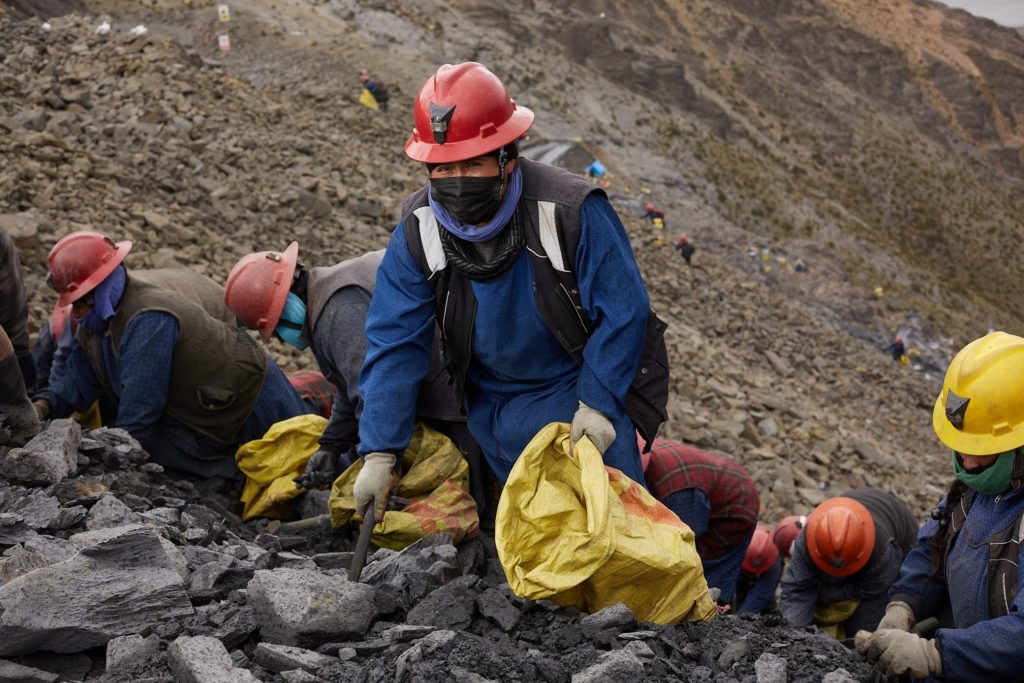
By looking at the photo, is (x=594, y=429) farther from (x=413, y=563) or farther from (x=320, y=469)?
(x=320, y=469)

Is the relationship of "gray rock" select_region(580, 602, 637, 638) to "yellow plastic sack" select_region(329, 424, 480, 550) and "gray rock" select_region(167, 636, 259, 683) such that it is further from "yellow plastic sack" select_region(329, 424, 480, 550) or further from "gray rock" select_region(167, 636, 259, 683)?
"yellow plastic sack" select_region(329, 424, 480, 550)

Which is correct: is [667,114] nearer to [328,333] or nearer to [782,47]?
[782,47]

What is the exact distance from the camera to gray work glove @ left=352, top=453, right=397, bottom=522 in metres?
3.27

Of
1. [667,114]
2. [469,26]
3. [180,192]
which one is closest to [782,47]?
[667,114]

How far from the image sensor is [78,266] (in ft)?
13.9

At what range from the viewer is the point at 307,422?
4551 millimetres

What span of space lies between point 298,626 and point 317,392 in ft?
9.53

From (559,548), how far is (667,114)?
32.7 meters

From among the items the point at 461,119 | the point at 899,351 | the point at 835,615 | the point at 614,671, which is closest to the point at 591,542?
the point at 614,671

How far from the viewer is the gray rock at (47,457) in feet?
11.3

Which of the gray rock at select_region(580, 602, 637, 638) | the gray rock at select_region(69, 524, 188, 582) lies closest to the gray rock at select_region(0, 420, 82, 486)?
the gray rock at select_region(69, 524, 188, 582)

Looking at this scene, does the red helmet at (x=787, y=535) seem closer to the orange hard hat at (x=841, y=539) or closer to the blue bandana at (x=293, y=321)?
the orange hard hat at (x=841, y=539)

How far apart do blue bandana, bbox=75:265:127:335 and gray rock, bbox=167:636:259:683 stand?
7.48 ft

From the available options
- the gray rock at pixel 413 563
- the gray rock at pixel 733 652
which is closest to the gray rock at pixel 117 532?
the gray rock at pixel 413 563
